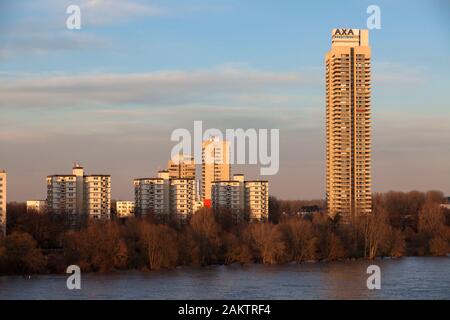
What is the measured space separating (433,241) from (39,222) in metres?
8.03

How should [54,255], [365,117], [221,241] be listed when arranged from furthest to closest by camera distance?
1. [365,117]
2. [221,241]
3. [54,255]

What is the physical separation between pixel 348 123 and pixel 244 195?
11.7ft

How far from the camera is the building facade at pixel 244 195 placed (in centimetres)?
2247

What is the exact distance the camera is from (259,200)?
22656 mm

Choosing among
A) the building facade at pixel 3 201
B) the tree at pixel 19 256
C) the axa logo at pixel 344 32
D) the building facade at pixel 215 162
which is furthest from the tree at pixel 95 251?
the building facade at pixel 215 162

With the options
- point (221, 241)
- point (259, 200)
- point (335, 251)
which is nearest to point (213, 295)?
point (221, 241)

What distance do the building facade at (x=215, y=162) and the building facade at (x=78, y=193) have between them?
21.8ft

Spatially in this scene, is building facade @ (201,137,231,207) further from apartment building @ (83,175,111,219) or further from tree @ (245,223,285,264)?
tree @ (245,223,285,264)

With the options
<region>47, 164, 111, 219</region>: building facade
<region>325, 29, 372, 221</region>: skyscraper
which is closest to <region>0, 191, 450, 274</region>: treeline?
<region>47, 164, 111, 219</region>: building facade

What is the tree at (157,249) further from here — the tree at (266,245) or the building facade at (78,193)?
the building facade at (78,193)

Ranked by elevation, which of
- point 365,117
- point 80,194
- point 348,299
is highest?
point 365,117

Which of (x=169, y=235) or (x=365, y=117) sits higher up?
(x=365, y=117)

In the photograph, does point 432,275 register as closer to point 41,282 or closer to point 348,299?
point 348,299

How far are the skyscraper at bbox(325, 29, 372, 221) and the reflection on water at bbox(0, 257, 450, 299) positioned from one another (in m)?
7.69
